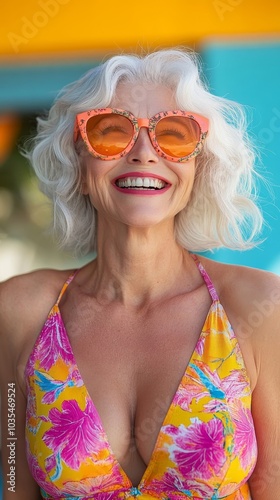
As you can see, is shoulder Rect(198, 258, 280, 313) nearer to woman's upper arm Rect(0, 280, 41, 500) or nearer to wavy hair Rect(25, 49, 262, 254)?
wavy hair Rect(25, 49, 262, 254)

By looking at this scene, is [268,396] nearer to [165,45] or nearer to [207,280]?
[207,280]

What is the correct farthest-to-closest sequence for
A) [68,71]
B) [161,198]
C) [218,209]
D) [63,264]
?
[63,264], [68,71], [218,209], [161,198]

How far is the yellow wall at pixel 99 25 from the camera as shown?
Answer: 369 cm

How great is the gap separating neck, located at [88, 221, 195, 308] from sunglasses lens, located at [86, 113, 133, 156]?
9.0 inches

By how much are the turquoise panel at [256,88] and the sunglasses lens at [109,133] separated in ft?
5.58

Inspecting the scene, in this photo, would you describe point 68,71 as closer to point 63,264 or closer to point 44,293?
point 63,264

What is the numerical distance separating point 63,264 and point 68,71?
1403 mm

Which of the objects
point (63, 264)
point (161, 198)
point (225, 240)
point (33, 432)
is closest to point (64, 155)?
point (161, 198)

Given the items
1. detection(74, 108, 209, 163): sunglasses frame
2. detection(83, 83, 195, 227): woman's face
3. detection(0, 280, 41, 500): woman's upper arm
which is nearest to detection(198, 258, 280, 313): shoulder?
detection(83, 83, 195, 227): woman's face

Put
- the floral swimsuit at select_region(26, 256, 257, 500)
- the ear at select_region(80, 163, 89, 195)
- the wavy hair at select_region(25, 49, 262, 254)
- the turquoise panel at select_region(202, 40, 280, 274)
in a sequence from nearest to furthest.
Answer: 1. the floral swimsuit at select_region(26, 256, 257, 500)
2. the wavy hair at select_region(25, 49, 262, 254)
3. the ear at select_region(80, 163, 89, 195)
4. the turquoise panel at select_region(202, 40, 280, 274)

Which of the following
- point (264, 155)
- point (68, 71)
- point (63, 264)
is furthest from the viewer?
point (63, 264)

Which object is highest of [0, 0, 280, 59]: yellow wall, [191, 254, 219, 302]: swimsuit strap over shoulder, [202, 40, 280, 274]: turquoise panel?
[0, 0, 280, 59]: yellow wall

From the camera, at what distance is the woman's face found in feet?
6.26

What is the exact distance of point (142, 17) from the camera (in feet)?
12.3
